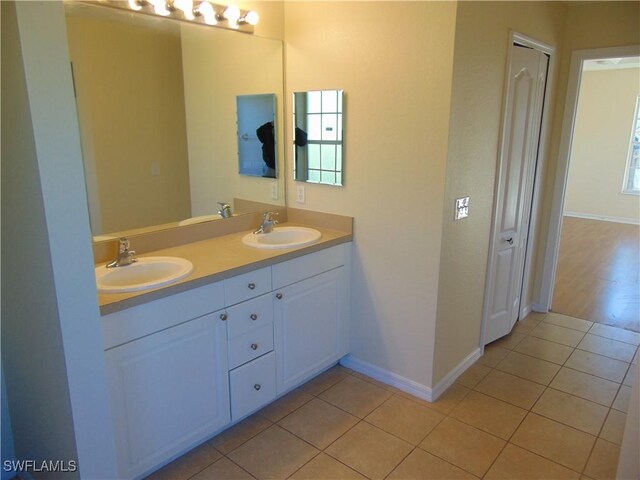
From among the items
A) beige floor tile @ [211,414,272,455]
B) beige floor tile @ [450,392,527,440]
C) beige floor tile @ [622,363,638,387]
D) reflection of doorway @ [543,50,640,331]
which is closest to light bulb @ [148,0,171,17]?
beige floor tile @ [211,414,272,455]

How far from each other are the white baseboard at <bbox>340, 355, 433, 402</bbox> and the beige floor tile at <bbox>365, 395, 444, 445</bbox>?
7 cm

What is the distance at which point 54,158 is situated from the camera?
1.32 m

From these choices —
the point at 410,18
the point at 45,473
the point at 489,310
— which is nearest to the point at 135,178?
the point at 45,473

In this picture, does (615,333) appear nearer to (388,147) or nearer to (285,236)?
(388,147)

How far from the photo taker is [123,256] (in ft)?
6.87

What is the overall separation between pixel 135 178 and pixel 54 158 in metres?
1.02

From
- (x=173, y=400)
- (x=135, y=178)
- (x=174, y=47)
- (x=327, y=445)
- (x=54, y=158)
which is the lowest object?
(x=327, y=445)

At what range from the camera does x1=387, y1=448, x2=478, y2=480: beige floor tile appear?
6.68 ft

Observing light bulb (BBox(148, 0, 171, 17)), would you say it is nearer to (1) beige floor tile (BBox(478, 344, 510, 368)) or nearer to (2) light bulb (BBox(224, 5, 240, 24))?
(2) light bulb (BBox(224, 5, 240, 24))

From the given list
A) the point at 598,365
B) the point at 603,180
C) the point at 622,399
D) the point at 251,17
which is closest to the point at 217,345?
the point at 251,17

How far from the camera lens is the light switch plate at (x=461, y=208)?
8.03 ft

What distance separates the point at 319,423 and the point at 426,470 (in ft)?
1.93

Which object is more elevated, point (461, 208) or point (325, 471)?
point (461, 208)

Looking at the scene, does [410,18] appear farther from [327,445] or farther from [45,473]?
[45,473]
